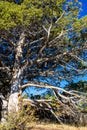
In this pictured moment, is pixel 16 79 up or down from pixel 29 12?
down

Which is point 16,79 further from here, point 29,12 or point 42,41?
point 29,12

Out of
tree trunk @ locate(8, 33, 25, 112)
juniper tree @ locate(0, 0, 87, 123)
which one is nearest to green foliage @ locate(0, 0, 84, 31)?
juniper tree @ locate(0, 0, 87, 123)

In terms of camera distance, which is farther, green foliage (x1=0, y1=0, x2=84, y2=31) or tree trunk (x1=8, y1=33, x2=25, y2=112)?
tree trunk (x1=8, y1=33, x2=25, y2=112)

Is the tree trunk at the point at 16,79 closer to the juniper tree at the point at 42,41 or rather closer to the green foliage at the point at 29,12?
the juniper tree at the point at 42,41

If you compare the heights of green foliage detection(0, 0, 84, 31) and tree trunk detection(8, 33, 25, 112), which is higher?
→ green foliage detection(0, 0, 84, 31)

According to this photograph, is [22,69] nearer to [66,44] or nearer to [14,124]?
[66,44]

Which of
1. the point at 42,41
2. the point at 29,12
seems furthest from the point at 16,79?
the point at 29,12

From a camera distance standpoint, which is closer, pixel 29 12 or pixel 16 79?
pixel 29 12

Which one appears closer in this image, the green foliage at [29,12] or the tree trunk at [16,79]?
the green foliage at [29,12]

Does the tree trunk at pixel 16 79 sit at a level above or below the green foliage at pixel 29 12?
below

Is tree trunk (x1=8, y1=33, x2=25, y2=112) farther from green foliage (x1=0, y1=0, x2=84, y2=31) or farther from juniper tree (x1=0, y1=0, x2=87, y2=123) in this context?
green foliage (x1=0, y1=0, x2=84, y2=31)

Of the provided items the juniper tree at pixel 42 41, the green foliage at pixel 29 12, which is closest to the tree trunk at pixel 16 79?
the juniper tree at pixel 42 41

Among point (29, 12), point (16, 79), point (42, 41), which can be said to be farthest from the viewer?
point (42, 41)

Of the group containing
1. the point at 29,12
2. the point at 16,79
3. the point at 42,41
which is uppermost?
the point at 29,12
